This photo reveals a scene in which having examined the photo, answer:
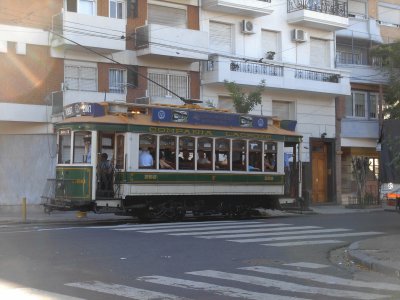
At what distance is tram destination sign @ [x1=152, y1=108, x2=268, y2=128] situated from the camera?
1928cm

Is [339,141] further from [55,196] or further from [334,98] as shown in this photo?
[55,196]

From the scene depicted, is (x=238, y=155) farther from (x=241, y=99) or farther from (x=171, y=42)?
(x=171, y=42)

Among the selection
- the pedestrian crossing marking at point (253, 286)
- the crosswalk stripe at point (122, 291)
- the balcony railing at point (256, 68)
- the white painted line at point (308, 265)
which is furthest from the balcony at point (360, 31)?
the crosswalk stripe at point (122, 291)

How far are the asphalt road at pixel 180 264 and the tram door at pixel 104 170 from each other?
161 centimetres

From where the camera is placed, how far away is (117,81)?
85.3 feet

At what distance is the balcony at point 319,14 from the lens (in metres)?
31.1

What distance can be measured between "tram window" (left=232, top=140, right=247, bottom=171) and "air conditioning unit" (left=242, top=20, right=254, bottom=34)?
9817mm

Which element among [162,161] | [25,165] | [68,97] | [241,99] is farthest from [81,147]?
[241,99]

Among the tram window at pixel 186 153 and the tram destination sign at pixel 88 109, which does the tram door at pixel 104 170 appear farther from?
the tram window at pixel 186 153

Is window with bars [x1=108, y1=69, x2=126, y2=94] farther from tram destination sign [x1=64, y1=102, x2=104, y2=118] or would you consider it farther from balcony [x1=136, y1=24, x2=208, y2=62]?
tram destination sign [x1=64, y1=102, x2=104, y2=118]

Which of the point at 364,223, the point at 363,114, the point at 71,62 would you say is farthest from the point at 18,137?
the point at 363,114

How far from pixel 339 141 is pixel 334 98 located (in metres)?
2.44

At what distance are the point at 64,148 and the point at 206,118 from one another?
4881 millimetres

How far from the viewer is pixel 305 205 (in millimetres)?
24422
